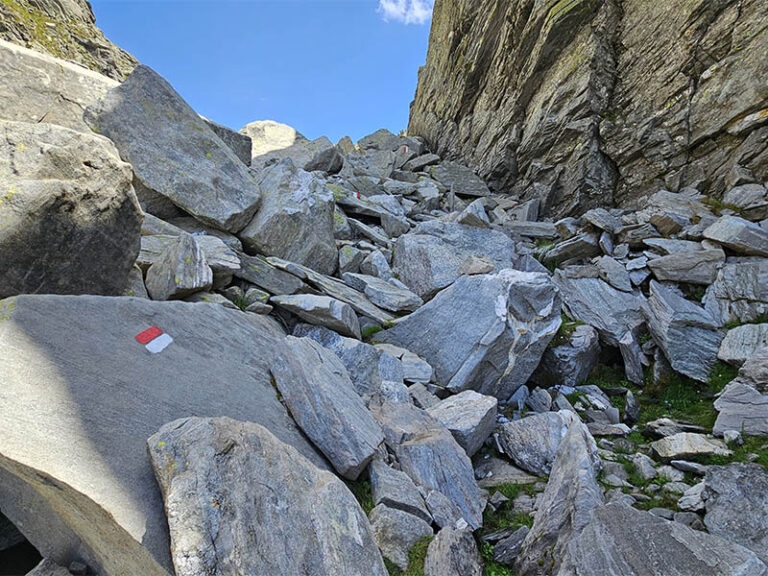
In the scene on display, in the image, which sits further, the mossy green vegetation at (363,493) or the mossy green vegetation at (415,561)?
the mossy green vegetation at (363,493)

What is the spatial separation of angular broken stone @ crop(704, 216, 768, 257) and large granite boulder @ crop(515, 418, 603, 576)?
41.7 ft

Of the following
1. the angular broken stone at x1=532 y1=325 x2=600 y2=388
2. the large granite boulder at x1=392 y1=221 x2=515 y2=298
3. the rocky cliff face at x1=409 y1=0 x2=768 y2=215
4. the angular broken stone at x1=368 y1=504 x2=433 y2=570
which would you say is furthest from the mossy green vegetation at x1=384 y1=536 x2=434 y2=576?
the rocky cliff face at x1=409 y1=0 x2=768 y2=215

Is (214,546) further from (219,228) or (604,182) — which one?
(604,182)

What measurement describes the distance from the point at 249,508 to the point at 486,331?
759 centimetres

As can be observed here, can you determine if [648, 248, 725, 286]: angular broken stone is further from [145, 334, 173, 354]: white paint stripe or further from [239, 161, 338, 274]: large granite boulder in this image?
[145, 334, 173, 354]: white paint stripe

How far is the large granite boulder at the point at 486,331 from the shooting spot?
382 inches

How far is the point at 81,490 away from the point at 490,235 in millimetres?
15360

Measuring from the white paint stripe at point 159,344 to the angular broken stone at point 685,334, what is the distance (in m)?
12.9

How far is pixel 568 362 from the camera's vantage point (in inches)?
448

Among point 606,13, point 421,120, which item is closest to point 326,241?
point 606,13

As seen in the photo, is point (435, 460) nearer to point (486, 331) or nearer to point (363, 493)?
point (363, 493)

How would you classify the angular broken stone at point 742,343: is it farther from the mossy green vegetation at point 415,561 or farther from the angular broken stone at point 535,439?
the mossy green vegetation at point 415,561

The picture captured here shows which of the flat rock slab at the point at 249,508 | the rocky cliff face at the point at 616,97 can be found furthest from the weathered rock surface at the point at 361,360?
the rocky cliff face at the point at 616,97

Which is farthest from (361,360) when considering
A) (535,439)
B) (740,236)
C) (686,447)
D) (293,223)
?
(740,236)
